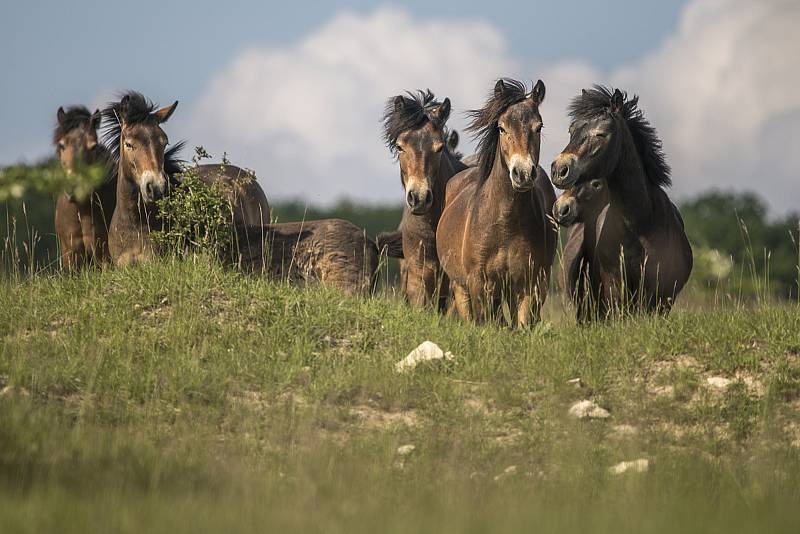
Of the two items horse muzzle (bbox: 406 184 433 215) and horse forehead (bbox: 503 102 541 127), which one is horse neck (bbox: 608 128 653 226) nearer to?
horse forehead (bbox: 503 102 541 127)

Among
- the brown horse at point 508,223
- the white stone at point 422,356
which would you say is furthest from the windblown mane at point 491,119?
the white stone at point 422,356

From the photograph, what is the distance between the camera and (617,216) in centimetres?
1138

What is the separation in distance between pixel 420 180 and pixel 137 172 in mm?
3222

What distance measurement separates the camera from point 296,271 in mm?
12883

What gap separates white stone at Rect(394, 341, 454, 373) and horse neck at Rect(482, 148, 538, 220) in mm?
1924

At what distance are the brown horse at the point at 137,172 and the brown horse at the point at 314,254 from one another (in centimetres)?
59

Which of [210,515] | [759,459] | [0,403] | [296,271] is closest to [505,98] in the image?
[296,271]

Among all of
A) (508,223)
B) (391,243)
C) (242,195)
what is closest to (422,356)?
(508,223)

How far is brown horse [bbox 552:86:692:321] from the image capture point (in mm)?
→ 10984

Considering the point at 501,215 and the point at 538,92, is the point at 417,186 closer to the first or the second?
the point at 501,215

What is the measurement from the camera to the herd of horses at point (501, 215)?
36.3 ft

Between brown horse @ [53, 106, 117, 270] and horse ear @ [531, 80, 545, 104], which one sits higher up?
horse ear @ [531, 80, 545, 104]

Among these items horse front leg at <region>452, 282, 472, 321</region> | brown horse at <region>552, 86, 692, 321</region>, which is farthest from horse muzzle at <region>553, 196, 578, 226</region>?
horse front leg at <region>452, 282, 472, 321</region>

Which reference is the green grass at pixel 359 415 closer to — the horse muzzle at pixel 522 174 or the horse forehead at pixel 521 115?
the horse muzzle at pixel 522 174
